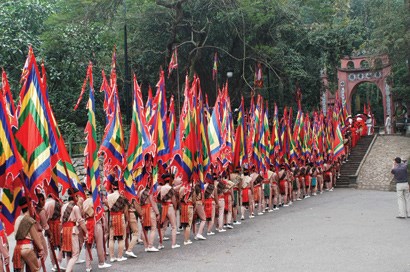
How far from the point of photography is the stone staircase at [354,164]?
2853 cm

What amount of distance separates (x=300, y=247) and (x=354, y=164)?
2048 centimetres

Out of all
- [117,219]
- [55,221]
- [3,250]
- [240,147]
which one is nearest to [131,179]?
[117,219]

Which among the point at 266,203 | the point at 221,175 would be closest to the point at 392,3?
the point at 266,203

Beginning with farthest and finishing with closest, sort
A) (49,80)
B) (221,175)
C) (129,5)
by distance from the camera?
(129,5) < (49,80) < (221,175)

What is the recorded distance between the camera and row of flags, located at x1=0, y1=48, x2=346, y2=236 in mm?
8906

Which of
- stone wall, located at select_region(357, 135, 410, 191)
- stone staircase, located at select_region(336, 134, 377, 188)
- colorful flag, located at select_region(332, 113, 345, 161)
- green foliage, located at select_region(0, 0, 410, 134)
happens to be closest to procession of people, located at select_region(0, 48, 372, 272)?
colorful flag, located at select_region(332, 113, 345, 161)

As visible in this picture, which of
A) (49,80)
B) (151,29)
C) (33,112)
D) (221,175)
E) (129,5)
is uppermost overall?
(129,5)

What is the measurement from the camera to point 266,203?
20.8m

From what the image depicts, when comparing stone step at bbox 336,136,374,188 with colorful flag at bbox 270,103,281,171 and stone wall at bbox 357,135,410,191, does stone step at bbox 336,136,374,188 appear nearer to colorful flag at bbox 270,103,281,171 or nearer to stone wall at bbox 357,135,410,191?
stone wall at bbox 357,135,410,191

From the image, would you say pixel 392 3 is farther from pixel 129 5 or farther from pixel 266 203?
pixel 266 203

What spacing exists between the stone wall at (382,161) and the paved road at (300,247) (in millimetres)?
10251

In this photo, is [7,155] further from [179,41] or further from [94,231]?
[179,41]

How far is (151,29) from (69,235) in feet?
67.3

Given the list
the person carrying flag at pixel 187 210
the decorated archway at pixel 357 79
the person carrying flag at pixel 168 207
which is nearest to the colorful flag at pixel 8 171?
the person carrying flag at pixel 168 207
